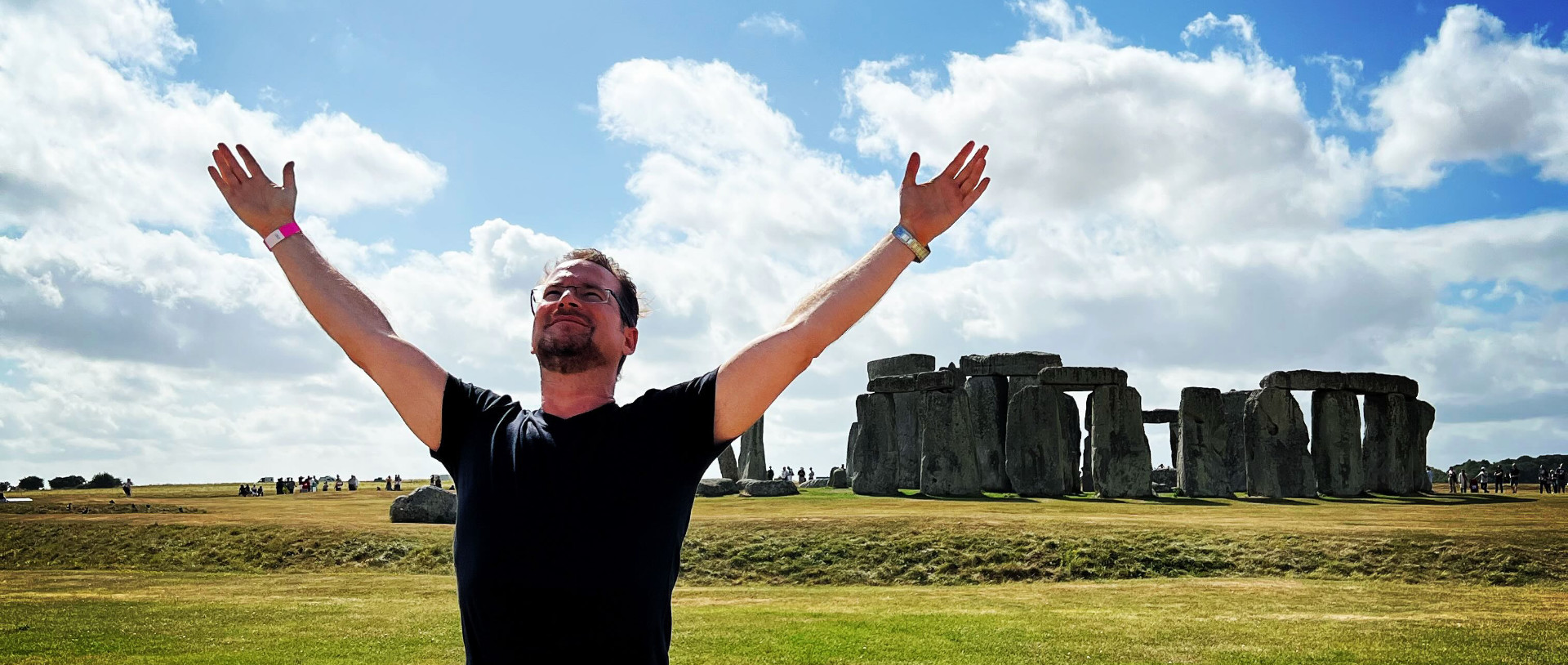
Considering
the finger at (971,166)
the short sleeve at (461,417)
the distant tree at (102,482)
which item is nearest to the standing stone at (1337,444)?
the finger at (971,166)

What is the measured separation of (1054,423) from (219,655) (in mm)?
25863

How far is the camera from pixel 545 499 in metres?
2.68

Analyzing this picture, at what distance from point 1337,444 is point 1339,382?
5.58ft

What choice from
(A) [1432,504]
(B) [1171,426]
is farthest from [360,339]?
(B) [1171,426]

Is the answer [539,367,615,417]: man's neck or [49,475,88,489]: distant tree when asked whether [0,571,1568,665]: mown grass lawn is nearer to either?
[539,367,615,417]: man's neck

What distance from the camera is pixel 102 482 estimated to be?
6266 centimetres

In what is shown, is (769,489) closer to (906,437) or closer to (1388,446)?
(906,437)

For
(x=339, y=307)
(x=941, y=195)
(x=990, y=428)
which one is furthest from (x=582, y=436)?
(x=990, y=428)

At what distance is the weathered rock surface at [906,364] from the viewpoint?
42969mm

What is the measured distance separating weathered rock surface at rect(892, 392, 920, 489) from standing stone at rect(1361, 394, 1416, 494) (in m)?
12.4

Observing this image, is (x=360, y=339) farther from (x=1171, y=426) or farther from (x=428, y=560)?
(x=1171, y=426)

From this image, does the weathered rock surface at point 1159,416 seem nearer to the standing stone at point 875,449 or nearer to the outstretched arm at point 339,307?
the standing stone at point 875,449

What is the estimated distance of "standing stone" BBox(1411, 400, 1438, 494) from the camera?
35.3 m

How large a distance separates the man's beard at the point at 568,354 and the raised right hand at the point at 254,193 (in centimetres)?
88
